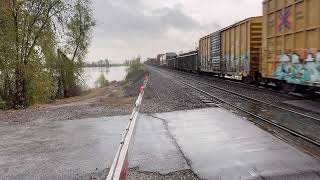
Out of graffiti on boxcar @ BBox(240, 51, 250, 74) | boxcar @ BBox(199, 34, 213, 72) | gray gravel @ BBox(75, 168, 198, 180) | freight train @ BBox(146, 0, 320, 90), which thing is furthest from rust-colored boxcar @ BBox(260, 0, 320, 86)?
boxcar @ BBox(199, 34, 213, 72)

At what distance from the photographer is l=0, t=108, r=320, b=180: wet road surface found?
21.4 ft

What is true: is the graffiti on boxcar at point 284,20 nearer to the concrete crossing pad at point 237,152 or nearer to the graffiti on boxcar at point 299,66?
the graffiti on boxcar at point 299,66

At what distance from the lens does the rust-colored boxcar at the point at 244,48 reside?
23688 millimetres

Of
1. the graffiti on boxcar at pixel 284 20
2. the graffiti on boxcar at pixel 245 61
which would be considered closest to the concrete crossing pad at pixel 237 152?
the graffiti on boxcar at pixel 284 20

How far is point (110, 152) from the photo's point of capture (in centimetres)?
800

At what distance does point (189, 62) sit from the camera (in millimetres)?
53844

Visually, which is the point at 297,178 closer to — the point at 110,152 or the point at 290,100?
the point at 110,152

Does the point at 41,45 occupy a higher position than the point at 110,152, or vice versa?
the point at 41,45

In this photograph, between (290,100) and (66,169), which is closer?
(66,169)

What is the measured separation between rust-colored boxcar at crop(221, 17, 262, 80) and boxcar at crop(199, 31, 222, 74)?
314cm

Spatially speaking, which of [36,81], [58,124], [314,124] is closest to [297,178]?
[314,124]

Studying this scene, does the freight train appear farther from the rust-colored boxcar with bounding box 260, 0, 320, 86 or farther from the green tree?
the green tree

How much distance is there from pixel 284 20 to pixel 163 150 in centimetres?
1040

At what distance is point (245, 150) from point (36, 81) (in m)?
18.8
